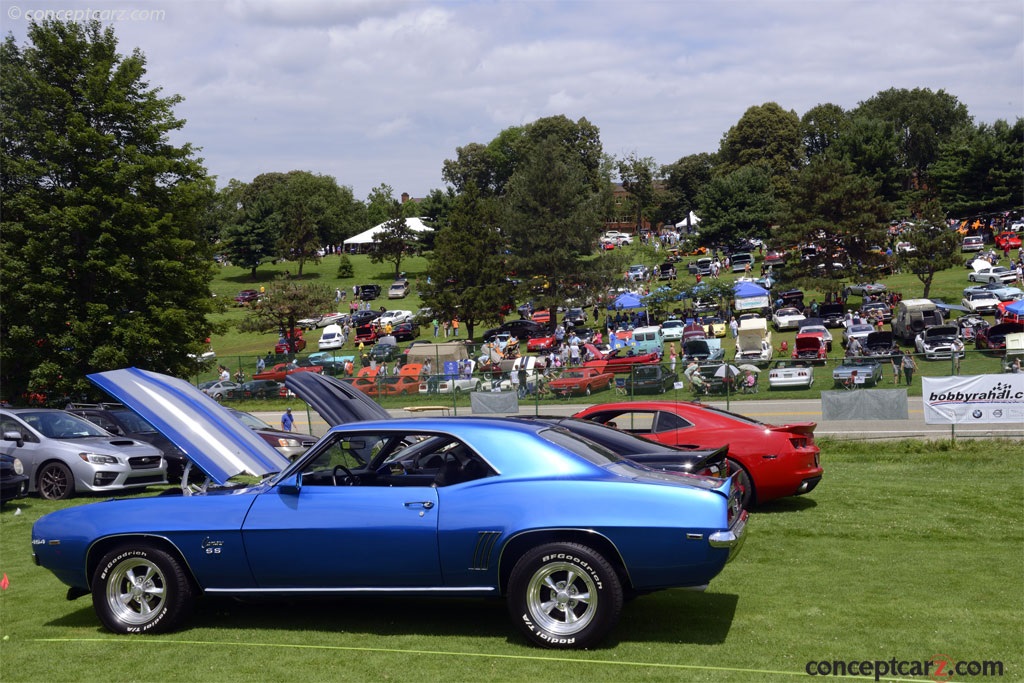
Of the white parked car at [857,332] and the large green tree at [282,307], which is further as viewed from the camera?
the large green tree at [282,307]

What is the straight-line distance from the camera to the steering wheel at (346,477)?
6520 millimetres

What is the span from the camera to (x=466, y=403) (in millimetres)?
28906

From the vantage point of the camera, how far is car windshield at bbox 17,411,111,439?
14.5m

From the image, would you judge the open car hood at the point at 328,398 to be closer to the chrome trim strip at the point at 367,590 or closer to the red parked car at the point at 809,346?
the chrome trim strip at the point at 367,590

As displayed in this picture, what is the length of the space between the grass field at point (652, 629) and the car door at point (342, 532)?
400 mm

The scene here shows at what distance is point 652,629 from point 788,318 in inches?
1782

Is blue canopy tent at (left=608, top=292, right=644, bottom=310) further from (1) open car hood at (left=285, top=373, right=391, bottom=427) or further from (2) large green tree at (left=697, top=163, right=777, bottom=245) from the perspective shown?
(1) open car hood at (left=285, top=373, right=391, bottom=427)

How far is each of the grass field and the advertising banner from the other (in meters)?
9.41

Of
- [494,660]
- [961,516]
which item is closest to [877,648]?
[494,660]

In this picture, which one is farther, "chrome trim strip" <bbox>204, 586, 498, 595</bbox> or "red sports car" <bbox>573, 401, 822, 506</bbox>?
"red sports car" <bbox>573, 401, 822, 506</bbox>

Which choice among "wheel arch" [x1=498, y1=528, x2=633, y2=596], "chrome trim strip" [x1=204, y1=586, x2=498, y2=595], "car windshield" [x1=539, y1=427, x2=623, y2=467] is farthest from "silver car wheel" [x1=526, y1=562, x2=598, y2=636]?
"car windshield" [x1=539, y1=427, x2=623, y2=467]

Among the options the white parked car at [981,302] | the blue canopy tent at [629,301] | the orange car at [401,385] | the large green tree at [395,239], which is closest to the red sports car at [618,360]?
the orange car at [401,385]

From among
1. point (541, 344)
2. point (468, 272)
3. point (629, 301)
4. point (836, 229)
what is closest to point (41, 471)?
point (541, 344)

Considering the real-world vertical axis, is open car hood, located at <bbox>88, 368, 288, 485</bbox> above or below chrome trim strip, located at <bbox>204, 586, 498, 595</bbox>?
above
